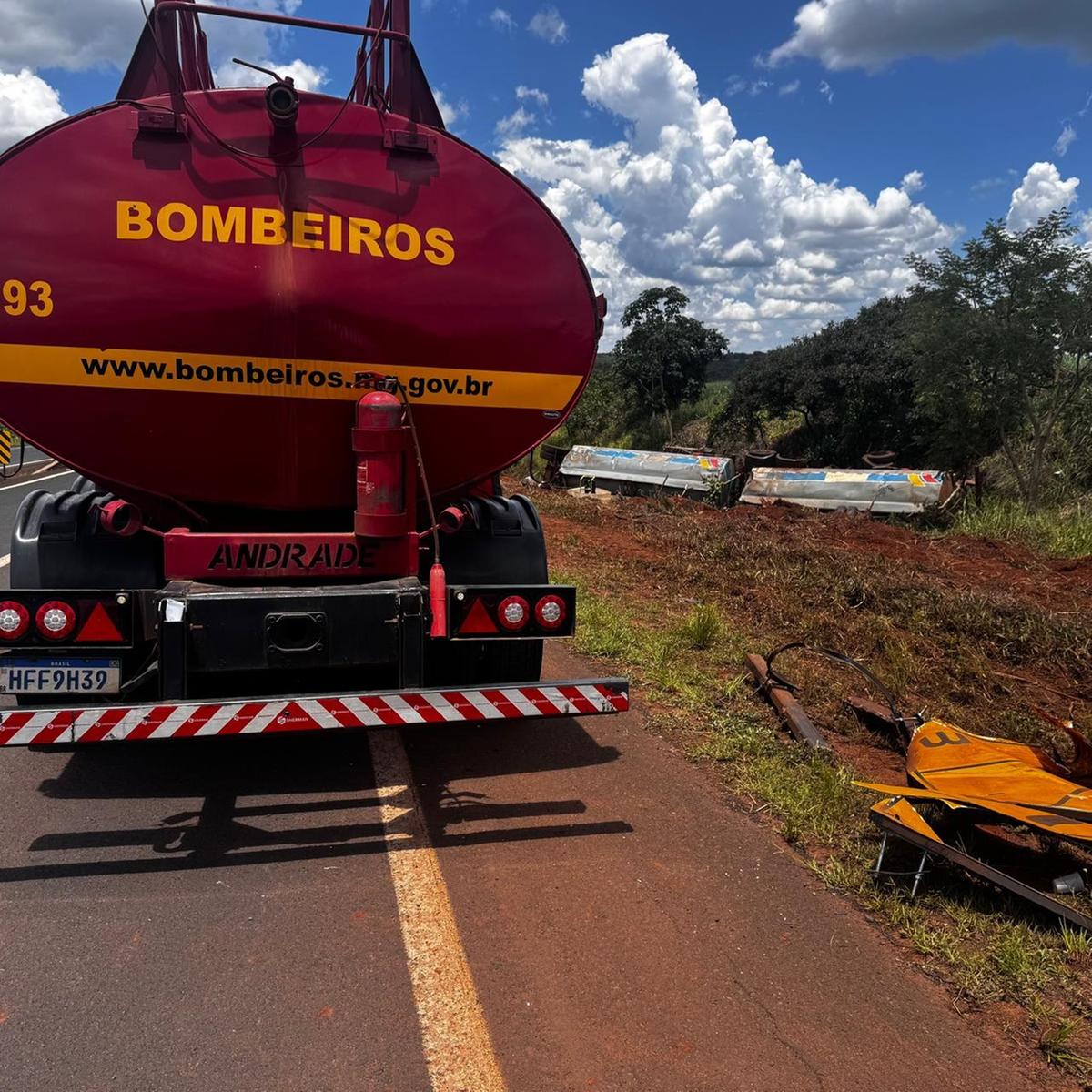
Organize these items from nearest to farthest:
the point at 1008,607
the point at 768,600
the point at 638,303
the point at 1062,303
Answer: the point at 1008,607 < the point at 768,600 < the point at 1062,303 < the point at 638,303

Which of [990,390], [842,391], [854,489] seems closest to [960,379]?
[990,390]

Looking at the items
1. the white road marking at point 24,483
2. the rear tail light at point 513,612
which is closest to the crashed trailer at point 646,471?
the white road marking at point 24,483

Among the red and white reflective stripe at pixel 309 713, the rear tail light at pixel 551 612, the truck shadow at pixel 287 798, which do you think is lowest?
the truck shadow at pixel 287 798

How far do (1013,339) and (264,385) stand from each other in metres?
13.5

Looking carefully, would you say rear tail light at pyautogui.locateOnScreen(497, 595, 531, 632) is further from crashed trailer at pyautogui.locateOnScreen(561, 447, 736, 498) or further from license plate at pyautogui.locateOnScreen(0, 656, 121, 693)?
crashed trailer at pyautogui.locateOnScreen(561, 447, 736, 498)

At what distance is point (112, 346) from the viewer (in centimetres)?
312

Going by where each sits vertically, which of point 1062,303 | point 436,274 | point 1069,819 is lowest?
point 1069,819

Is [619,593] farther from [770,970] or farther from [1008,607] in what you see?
[770,970]

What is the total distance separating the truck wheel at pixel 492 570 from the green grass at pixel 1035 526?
8.76 metres

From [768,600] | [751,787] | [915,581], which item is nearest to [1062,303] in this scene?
[915,581]

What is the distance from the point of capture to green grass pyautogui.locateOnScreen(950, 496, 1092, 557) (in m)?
10.6

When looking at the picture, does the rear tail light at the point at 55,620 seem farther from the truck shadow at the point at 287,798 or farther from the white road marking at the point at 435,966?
the white road marking at the point at 435,966

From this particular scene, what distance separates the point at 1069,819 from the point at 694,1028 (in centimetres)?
146

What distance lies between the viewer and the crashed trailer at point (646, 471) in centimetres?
1534
